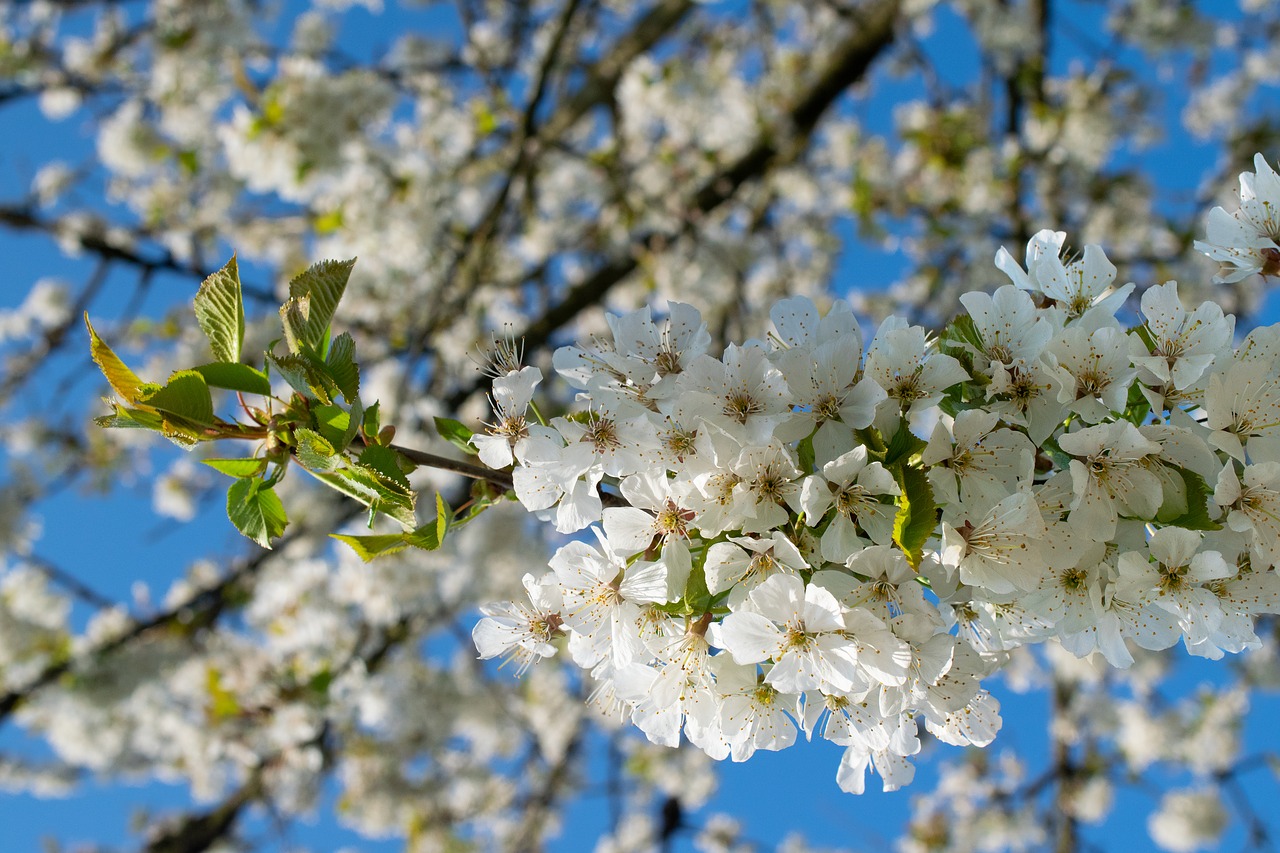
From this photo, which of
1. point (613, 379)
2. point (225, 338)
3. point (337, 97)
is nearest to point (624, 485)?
point (613, 379)

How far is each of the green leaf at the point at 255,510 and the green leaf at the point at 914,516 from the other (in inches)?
24.5

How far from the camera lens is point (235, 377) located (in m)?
0.88

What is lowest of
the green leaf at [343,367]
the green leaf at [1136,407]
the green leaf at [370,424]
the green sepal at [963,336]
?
the green leaf at [1136,407]

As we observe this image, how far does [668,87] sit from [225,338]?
488 centimetres

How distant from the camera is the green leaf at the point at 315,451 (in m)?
0.83

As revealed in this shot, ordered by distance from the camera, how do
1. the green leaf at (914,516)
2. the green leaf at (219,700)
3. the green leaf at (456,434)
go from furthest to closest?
the green leaf at (219,700)
the green leaf at (456,434)
the green leaf at (914,516)

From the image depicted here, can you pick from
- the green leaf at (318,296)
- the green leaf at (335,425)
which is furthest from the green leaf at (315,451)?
the green leaf at (318,296)

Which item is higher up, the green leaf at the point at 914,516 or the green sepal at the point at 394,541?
the green sepal at the point at 394,541

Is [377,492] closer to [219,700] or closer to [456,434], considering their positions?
[456,434]

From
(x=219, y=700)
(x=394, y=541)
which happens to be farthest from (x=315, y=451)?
(x=219, y=700)

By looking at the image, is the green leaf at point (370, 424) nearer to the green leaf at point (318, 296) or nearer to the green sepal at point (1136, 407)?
the green leaf at point (318, 296)

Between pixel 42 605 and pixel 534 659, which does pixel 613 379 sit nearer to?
pixel 534 659

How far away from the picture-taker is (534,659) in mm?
1069

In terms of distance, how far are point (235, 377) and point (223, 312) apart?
0.31ft
